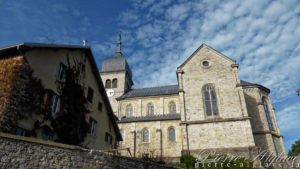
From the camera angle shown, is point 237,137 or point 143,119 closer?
point 237,137

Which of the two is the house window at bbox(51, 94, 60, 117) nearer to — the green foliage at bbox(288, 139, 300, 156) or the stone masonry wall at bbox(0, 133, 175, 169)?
the stone masonry wall at bbox(0, 133, 175, 169)

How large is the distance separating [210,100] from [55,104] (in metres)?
18.0

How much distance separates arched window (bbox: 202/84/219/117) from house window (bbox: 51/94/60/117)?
17.1 m

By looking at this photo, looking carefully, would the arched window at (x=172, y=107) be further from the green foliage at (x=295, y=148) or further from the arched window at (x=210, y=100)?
the green foliage at (x=295, y=148)

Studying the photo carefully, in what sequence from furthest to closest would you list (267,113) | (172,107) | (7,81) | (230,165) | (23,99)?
(172,107) → (267,113) → (230,165) → (7,81) → (23,99)

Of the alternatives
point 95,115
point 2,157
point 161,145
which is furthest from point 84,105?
point 161,145

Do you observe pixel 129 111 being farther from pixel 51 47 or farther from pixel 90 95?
pixel 51 47

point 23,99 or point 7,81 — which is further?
point 7,81

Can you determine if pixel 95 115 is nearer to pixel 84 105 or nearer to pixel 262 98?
pixel 84 105

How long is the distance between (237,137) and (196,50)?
11938mm

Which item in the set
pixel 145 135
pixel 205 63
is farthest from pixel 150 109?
pixel 205 63

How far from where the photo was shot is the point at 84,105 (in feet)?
53.8

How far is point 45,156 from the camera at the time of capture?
8133mm

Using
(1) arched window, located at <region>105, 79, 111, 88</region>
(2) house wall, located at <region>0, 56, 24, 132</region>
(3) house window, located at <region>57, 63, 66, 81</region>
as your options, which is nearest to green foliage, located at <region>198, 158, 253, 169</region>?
(3) house window, located at <region>57, 63, 66, 81</region>
